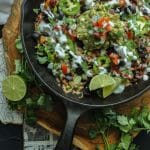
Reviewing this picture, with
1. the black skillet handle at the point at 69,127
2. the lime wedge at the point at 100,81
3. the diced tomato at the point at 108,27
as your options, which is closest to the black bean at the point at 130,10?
the diced tomato at the point at 108,27

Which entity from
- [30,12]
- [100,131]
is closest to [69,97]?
[100,131]

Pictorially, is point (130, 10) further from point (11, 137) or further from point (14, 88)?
Result: point (11, 137)

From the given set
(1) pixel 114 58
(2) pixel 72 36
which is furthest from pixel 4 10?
(1) pixel 114 58

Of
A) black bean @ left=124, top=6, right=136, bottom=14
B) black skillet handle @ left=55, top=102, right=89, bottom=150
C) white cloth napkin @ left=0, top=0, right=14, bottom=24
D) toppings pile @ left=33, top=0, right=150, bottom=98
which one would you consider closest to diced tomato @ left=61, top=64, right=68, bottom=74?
toppings pile @ left=33, top=0, right=150, bottom=98

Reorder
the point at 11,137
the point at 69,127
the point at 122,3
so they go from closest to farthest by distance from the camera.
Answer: the point at 69,127 < the point at 122,3 < the point at 11,137

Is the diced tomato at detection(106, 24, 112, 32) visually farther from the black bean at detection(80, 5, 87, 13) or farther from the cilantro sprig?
the cilantro sprig

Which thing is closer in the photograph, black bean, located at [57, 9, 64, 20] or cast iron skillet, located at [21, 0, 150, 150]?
cast iron skillet, located at [21, 0, 150, 150]

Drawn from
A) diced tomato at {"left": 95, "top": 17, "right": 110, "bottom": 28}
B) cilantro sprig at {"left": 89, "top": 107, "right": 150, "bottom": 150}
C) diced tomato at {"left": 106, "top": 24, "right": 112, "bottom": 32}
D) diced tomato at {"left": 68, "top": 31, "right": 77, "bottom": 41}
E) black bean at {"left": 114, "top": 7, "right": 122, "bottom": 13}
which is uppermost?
black bean at {"left": 114, "top": 7, "right": 122, "bottom": 13}
